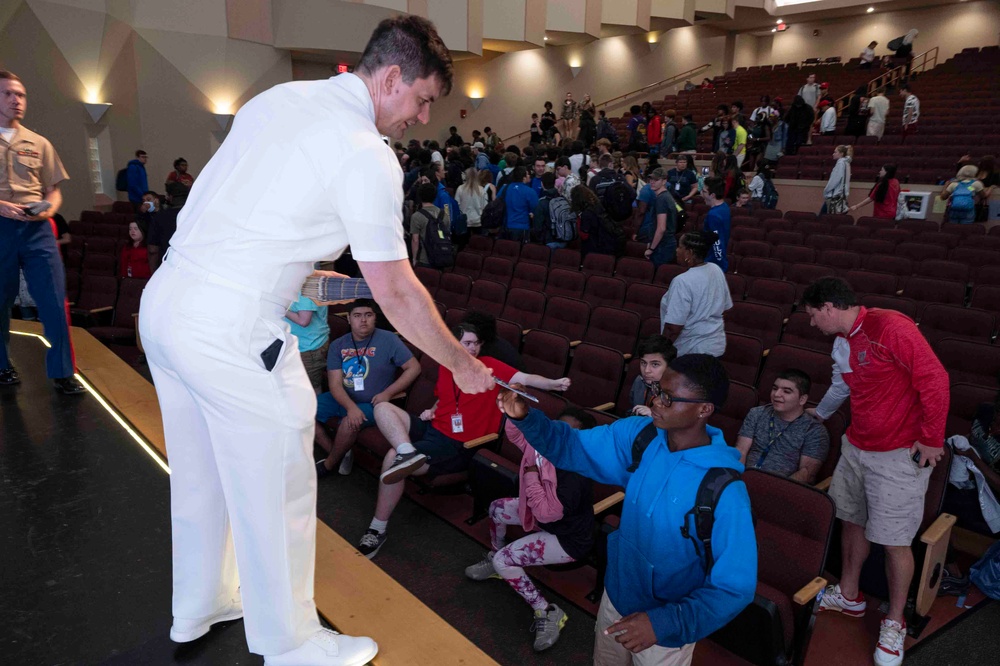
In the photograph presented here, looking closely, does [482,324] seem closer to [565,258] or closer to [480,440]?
[480,440]

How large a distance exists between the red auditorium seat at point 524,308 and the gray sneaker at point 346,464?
73.9 inches

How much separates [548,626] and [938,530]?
1.66 m

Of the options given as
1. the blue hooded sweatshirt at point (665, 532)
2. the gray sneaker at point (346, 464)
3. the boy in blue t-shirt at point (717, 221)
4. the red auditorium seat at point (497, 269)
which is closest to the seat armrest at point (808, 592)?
the blue hooded sweatshirt at point (665, 532)

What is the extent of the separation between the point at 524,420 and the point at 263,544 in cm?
70

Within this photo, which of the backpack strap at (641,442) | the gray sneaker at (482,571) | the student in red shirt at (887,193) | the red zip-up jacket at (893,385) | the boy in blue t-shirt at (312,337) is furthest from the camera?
the student in red shirt at (887,193)

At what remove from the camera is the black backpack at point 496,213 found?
847 cm

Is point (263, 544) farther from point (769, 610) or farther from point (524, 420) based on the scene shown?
point (769, 610)

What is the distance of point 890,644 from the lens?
265 centimetres

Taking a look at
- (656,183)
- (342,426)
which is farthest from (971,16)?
(342,426)

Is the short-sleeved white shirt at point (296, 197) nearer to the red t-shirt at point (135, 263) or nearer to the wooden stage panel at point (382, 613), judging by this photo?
the wooden stage panel at point (382, 613)

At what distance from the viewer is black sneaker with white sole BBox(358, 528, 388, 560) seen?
135 inches

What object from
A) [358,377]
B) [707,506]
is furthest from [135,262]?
[707,506]

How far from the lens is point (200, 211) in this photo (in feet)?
4.70

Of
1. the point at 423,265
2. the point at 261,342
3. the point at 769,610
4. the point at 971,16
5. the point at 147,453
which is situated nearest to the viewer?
the point at 261,342
